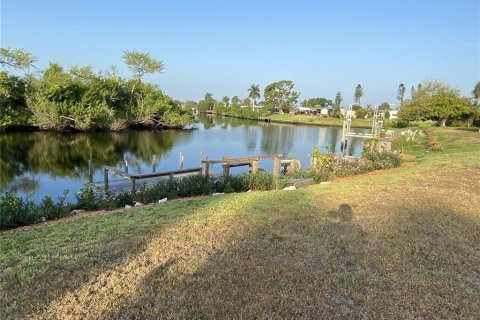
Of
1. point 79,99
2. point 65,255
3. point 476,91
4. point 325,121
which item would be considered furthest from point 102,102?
point 476,91

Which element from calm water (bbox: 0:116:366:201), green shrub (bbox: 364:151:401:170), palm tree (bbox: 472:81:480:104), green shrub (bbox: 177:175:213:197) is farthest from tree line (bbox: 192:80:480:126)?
green shrub (bbox: 177:175:213:197)

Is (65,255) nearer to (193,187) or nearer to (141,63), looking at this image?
(193,187)

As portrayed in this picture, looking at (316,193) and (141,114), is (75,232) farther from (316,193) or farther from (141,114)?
(141,114)

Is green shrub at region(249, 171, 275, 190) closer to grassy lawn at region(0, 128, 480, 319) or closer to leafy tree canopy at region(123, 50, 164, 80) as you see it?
grassy lawn at region(0, 128, 480, 319)

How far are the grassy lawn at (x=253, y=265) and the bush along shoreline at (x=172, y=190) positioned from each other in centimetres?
227

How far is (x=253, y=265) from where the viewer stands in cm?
388

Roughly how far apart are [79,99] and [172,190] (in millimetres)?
37210

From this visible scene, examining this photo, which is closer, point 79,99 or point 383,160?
point 383,160

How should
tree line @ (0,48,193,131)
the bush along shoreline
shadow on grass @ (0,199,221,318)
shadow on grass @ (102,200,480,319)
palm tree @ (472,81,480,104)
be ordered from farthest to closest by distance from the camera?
palm tree @ (472,81,480,104)
tree line @ (0,48,193,131)
the bush along shoreline
shadow on grass @ (0,199,221,318)
shadow on grass @ (102,200,480,319)

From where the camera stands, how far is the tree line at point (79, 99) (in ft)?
124

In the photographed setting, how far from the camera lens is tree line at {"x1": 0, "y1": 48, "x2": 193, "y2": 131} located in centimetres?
3778

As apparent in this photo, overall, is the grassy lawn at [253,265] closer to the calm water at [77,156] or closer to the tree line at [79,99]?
the calm water at [77,156]

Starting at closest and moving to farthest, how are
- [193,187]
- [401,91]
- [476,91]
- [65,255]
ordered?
[65,255] → [193,187] → [476,91] → [401,91]

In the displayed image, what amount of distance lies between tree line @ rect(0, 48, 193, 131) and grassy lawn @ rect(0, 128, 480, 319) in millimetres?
38137
